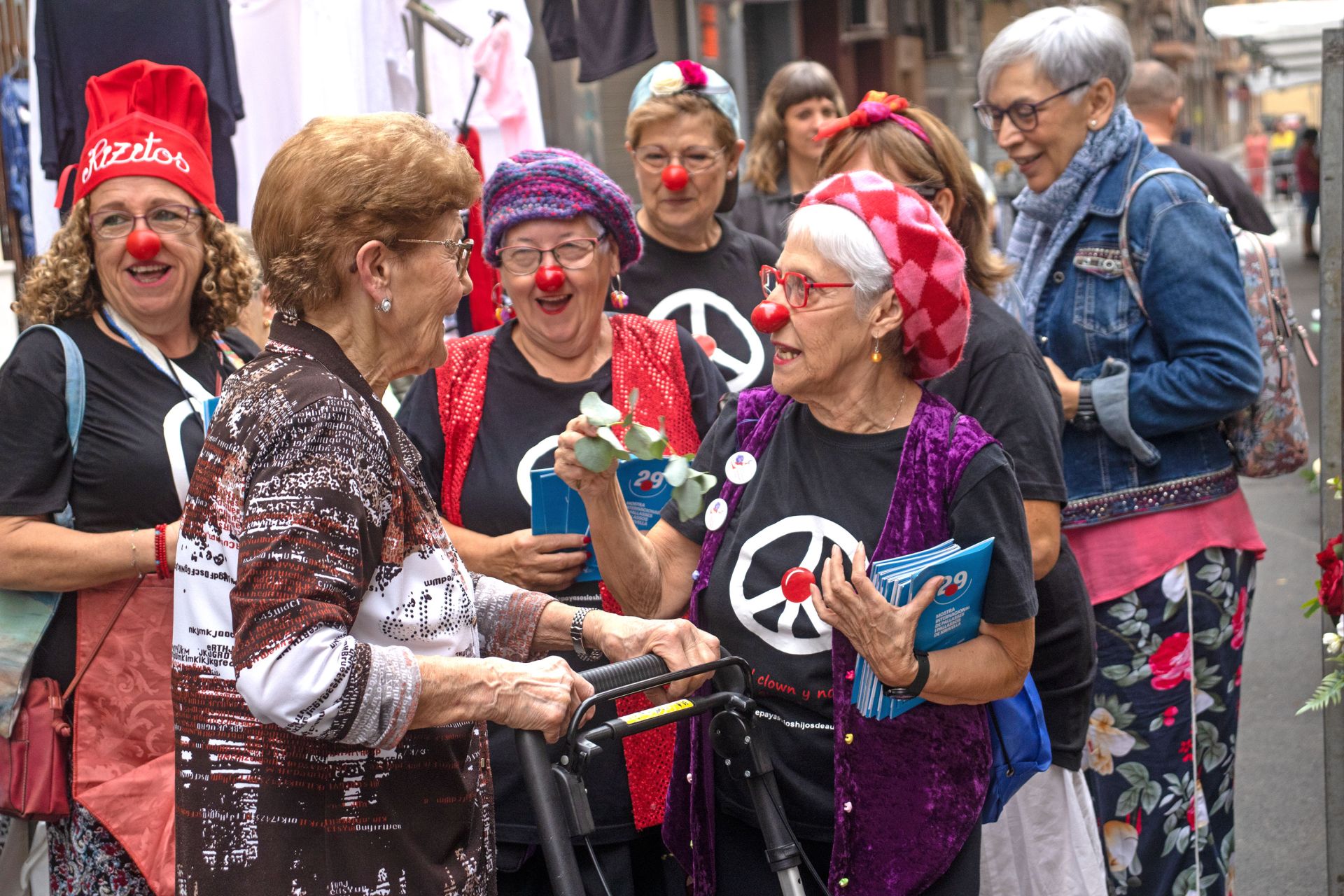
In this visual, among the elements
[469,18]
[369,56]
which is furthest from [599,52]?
[369,56]

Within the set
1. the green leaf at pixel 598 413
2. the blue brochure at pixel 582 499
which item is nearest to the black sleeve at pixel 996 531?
the green leaf at pixel 598 413

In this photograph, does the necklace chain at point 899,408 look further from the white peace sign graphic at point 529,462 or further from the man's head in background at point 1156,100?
the man's head in background at point 1156,100

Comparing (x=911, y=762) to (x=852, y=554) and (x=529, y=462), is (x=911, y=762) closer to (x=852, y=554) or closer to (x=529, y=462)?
(x=852, y=554)

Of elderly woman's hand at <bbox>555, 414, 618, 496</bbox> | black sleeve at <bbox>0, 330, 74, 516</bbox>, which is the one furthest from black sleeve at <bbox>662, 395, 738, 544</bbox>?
black sleeve at <bbox>0, 330, 74, 516</bbox>

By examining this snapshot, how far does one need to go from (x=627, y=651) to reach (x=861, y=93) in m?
17.7

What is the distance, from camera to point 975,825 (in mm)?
2455

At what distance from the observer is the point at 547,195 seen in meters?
3.16

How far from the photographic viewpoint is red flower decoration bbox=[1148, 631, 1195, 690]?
350 cm

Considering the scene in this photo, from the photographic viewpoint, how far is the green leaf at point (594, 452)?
2451mm

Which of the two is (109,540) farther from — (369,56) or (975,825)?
(369,56)

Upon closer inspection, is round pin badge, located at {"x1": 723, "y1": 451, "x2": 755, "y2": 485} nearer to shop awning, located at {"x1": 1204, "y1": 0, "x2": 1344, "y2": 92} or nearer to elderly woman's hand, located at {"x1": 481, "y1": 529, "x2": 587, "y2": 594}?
elderly woman's hand, located at {"x1": 481, "y1": 529, "x2": 587, "y2": 594}

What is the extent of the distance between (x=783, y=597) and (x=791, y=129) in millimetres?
4314

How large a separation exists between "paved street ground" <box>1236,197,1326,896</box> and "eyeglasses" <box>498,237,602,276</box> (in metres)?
3.00

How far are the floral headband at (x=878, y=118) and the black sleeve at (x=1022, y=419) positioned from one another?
0.66 metres
